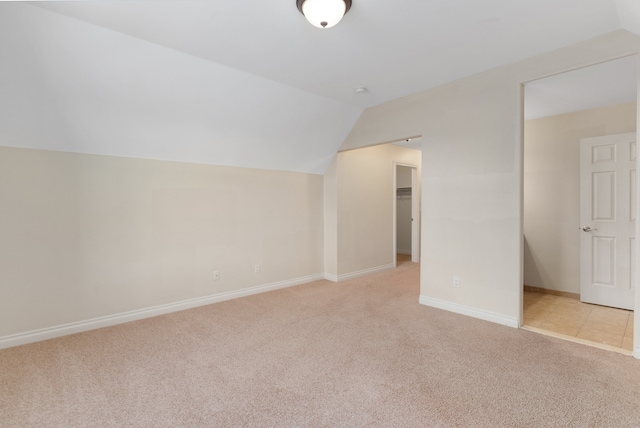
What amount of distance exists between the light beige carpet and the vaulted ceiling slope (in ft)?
6.35

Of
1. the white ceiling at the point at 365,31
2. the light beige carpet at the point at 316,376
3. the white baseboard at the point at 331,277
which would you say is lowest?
the light beige carpet at the point at 316,376

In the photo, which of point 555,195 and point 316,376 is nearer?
point 316,376

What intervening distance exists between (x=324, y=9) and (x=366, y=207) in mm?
3624

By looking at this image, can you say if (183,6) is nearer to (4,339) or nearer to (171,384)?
(171,384)

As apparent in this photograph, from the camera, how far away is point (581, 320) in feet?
10.4

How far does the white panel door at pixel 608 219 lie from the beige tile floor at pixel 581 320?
0.23 metres

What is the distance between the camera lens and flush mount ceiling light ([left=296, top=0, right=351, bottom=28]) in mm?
1893

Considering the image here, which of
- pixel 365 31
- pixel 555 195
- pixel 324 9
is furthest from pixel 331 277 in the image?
pixel 324 9

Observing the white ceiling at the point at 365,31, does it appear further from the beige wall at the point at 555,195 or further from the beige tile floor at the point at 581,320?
the beige tile floor at the point at 581,320

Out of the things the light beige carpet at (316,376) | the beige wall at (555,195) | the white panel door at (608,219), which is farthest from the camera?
the beige wall at (555,195)

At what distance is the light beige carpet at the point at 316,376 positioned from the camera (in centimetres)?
174

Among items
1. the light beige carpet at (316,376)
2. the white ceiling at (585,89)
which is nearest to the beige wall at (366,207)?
the light beige carpet at (316,376)

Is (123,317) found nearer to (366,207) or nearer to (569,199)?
(366,207)

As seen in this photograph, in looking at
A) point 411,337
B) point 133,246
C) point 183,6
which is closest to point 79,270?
point 133,246
